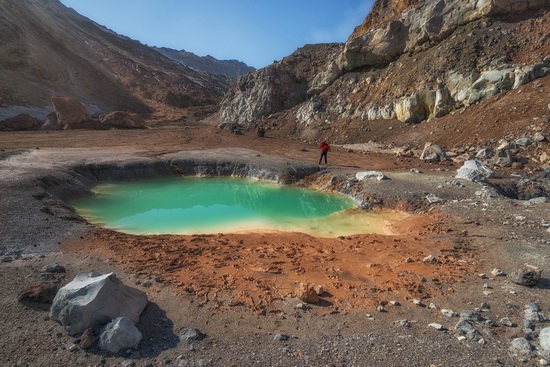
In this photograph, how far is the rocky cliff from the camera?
83.6ft

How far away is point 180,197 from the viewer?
56.5 feet

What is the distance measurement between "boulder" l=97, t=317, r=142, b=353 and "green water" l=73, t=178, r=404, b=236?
6721mm

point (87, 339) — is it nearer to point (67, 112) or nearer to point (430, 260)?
point (430, 260)

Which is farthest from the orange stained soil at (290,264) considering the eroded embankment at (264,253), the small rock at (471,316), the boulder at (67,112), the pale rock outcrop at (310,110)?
the boulder at (67,112)

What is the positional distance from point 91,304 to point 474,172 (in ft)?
49.4

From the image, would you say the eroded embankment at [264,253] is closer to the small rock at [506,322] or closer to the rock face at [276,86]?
the small rock at [506,322]

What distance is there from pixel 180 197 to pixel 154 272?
31.8 feet

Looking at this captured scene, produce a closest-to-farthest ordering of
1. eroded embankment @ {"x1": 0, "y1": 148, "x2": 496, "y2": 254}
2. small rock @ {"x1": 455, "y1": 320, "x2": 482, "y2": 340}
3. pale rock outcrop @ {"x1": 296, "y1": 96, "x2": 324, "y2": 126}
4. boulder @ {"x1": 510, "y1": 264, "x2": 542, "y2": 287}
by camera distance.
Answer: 1. small rock @ {"x1": 455, "y1": 320, "x2": 482, "y2": 340}
2. boulder @ {"x1": 510, "y1": 264, "x2": 542, "y2": 287}
3. eroded embankment @ {"x1": 0, "y1": 148, "x2": 496, "y2": 254}
4. pale rock outcrop @ {"x1": 296, "y1": 96, "x2": 324, "y2": 126}

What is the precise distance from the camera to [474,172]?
1567cm

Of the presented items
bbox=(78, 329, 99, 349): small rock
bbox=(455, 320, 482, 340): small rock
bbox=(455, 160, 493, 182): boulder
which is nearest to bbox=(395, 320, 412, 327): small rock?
bbox=(455, 320, 482, 340): small rock

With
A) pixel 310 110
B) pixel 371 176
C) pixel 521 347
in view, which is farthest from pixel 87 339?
pixel 310 110

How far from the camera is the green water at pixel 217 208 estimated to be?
42.3ft

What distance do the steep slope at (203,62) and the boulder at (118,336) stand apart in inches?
5592

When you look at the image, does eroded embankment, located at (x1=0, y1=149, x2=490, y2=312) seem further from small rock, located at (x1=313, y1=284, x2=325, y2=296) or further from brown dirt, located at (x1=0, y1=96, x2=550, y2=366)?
small rock, located at (x1=313, y1=284, x2=325, y2=296)
